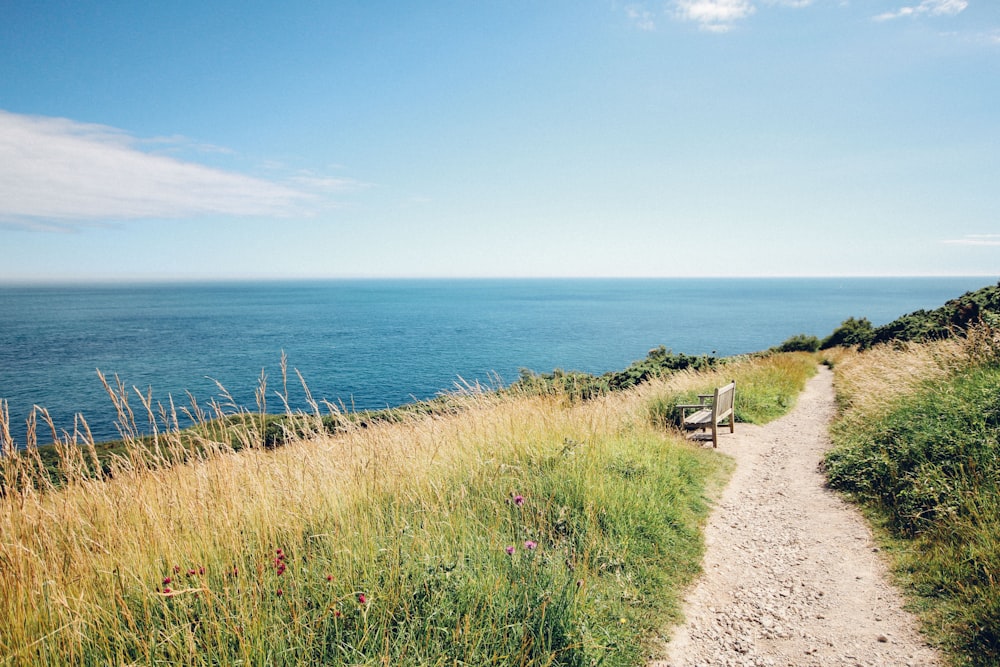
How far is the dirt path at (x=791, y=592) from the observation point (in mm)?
3701

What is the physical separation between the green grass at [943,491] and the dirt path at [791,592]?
278 mm

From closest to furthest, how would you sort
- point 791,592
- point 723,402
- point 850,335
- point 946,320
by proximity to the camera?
point 791,592, point 723,402, point 946,320, point 850,335

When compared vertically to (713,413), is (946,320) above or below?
above

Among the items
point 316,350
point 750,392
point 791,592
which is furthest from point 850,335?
point 316,350

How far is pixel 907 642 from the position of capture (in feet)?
12.0

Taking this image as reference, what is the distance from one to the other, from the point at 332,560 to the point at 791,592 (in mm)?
4448

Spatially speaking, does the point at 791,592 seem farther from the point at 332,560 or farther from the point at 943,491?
the point at 332,560

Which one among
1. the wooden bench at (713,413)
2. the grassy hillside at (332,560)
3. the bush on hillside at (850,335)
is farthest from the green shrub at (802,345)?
the grassy hillside at (332,560)

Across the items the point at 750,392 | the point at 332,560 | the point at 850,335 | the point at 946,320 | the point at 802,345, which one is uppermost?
the point at 946,320

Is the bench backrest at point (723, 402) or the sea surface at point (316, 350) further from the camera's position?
the sea surface at point (316, 350)

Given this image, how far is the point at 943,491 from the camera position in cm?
530


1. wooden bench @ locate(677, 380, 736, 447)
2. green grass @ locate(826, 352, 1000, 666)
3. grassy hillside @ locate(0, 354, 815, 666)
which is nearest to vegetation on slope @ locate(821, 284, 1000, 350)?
green grass @ locate(826, 352, 1000, 666)

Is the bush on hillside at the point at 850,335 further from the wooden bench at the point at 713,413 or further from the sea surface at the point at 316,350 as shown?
the wooden bench at the point at 713,413

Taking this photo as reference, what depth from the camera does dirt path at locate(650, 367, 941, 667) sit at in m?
3.70
